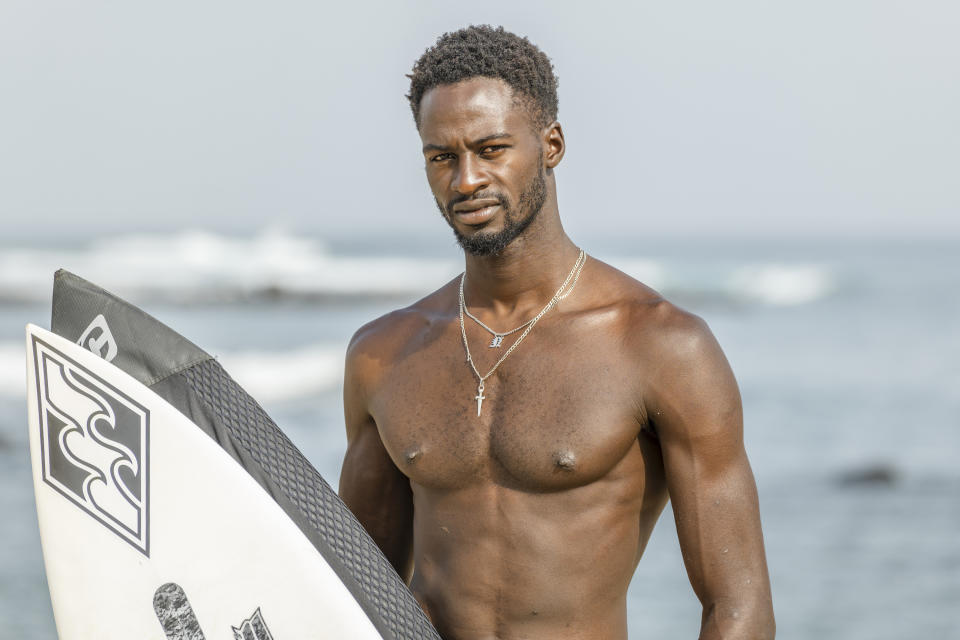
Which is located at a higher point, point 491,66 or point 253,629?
point 491,66

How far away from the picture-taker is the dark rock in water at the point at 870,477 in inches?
408

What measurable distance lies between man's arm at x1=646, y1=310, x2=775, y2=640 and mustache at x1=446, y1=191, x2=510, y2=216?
0.40 m

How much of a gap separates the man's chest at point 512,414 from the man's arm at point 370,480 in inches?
3.0

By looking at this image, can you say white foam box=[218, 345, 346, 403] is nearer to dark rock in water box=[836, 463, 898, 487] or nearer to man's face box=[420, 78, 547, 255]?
dark rock in water box=[836, 463, 898, 487]

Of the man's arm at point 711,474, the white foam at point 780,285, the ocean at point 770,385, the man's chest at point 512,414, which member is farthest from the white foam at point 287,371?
the white foam at point 780,285

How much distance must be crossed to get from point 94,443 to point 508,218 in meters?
0.99

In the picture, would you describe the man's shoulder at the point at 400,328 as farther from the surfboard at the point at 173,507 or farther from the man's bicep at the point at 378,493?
the surfboard at the point at 173,507

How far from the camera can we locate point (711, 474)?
2148 mm

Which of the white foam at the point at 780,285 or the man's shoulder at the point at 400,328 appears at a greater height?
the white foam at the point at 780,285

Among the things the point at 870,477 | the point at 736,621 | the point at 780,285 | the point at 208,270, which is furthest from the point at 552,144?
the point at 780,285

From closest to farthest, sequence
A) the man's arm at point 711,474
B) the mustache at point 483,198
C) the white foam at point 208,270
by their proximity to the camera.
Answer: the man's arm at point 711,474
the mustache at point 483,198
the white foam at point 208,270

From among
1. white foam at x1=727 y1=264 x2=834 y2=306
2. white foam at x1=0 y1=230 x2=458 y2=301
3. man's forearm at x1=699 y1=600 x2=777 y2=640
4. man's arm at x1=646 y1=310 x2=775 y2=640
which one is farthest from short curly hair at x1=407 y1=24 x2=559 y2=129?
white foam at x1=727 y1=264 x2=834 y2=306

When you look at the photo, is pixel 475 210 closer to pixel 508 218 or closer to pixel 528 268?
pixel 508 218

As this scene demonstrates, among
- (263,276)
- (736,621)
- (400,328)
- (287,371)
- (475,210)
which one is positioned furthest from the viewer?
(263,276)
